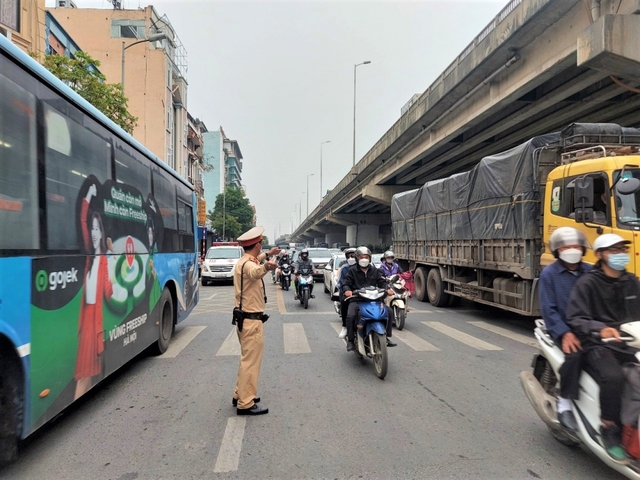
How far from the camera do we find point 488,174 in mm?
10359

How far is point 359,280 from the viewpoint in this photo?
642 cm

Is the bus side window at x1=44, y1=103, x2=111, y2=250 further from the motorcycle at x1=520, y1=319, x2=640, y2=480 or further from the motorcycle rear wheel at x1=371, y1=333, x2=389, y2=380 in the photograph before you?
the motorcycle at x1=520, y1=319, x2=640, y2=480

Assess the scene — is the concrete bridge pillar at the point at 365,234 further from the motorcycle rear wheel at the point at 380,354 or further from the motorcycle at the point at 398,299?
the motorcycle rear wheel at the point at 380,354

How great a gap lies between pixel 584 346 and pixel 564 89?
12454 mm

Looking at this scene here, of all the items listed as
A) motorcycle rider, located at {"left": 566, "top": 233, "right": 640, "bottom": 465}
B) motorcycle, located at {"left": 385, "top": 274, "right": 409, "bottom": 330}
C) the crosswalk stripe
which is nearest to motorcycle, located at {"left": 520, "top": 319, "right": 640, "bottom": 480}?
motorcycle rider, located at {"left": 566, "top": 233, "right": 640, "bottom": 465}

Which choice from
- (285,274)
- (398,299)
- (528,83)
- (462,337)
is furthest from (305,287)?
(528,83)

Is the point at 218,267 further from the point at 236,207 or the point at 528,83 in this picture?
the point at 236,207

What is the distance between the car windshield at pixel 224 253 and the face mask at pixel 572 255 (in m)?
18.5

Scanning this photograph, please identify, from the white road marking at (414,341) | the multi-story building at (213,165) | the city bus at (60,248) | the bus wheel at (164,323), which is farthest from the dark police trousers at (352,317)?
the multi-story building at (213,165)

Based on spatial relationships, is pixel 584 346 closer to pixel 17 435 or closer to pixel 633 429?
pixel 633 429

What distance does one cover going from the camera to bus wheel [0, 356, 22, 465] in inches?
119

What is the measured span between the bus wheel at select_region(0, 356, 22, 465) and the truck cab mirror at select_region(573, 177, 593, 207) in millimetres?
7017

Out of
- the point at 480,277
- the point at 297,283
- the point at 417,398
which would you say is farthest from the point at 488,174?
the point at 417,398

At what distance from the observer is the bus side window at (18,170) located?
3.07 m
